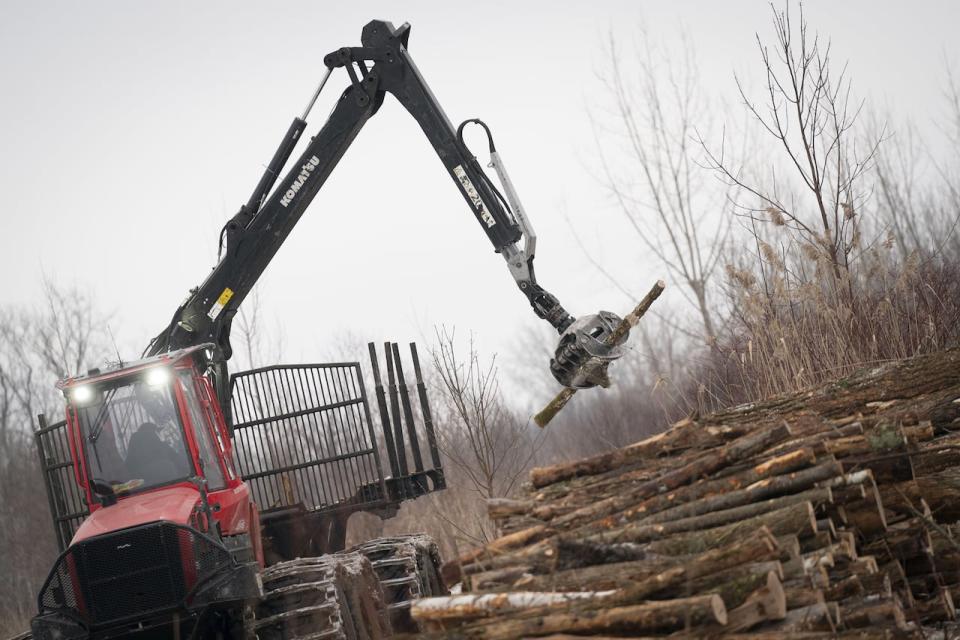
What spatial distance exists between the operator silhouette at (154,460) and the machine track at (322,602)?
3.36 ft

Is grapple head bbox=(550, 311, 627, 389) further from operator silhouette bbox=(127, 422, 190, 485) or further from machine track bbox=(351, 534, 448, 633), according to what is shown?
operator silhouette bbox=(127, 422, 190, 485)

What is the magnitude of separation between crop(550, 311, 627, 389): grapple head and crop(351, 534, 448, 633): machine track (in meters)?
1.87

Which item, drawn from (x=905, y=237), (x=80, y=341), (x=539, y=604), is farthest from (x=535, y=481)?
(x=905, y=237)

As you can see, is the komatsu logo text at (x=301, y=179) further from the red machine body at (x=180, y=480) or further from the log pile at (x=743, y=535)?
the log pile at (x=743, y=535)

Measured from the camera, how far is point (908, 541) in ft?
19.2

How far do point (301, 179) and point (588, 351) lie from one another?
3.39 meters

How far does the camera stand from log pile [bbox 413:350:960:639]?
442cm

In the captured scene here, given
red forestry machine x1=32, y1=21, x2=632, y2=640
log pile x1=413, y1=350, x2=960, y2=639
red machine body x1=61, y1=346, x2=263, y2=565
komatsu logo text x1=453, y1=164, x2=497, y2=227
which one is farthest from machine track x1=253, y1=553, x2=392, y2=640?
komatsu logo text x1=453, y1=164, x2=497, y2=227

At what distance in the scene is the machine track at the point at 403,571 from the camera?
27.6ft

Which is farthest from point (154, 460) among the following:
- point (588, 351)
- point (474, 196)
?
point (474, 196)

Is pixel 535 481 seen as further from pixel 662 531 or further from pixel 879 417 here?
pixel 879 417

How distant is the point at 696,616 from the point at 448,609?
1096mm

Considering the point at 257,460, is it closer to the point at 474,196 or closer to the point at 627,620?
the point at 474,196

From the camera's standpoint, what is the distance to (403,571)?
8742mm
